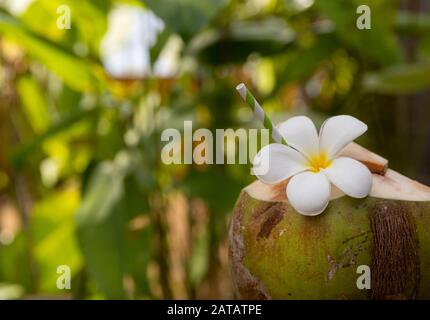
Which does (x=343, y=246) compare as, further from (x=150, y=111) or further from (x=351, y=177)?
(x=150, y=111)

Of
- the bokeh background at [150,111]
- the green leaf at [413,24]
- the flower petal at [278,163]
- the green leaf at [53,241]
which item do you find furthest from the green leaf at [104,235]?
the green leaf at [413,24]

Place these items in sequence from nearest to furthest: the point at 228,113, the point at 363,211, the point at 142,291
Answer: the point at 363,211 → the point at 142,291 → the point at 228,113

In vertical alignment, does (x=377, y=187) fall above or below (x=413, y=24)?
below

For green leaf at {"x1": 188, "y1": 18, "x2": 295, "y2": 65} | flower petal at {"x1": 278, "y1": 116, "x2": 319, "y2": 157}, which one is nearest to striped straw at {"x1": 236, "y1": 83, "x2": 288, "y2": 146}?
flower petal at {"x1": 278, "y1": 116, "x2": 319, "y2": 157}

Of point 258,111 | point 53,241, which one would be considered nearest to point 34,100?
point 53,241

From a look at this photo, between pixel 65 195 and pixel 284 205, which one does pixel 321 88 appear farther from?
pixel 284 205
